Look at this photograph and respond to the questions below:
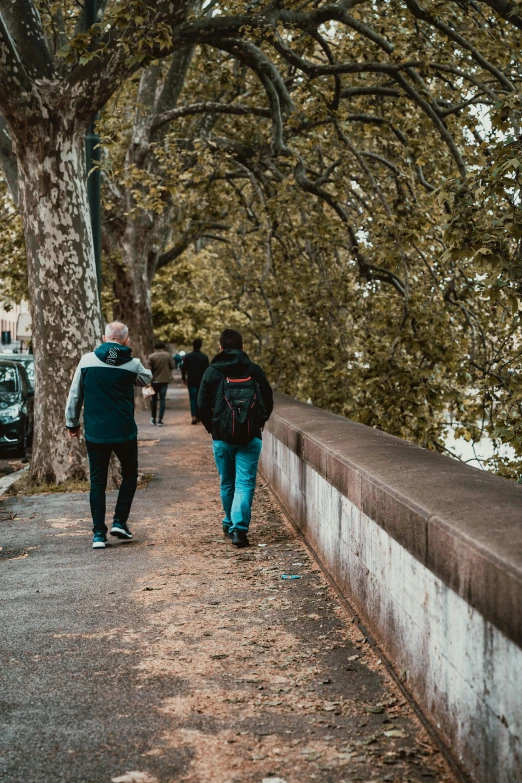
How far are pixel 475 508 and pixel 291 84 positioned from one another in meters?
16.8

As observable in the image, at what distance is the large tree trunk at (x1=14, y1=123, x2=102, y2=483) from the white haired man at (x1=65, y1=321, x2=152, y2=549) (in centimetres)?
376

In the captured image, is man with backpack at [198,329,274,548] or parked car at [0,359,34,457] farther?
parked car at [0,359,34,457]

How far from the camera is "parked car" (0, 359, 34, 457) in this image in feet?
61.3

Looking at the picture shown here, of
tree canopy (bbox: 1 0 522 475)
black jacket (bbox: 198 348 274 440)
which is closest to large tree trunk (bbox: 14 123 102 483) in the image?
tree canopy (bbox: 1 0 522 475)

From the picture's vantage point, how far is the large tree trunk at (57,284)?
41.7 ft

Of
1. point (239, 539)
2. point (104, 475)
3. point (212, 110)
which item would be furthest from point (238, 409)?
point (212, 110)

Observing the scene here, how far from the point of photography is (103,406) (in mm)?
9047

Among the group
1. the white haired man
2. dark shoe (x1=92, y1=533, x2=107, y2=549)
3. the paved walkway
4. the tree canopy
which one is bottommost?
dark shoe (x1=92, y1=533, x2=107, y2=549)

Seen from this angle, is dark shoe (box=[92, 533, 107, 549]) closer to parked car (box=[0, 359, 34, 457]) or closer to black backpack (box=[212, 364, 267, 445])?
black backpack (box=[212, 364, 267, 445])

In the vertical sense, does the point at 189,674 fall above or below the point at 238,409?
below

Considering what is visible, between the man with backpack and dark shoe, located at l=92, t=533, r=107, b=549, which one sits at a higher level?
the man with backpack

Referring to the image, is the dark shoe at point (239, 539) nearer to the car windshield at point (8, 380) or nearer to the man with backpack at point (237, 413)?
the man with backpack at point (237, 413)

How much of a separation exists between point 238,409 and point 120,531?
5.00 ft

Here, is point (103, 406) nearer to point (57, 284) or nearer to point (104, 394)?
point (104, 394)
